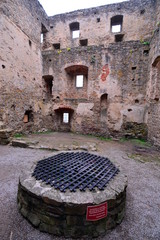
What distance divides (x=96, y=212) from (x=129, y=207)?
92 centimetres

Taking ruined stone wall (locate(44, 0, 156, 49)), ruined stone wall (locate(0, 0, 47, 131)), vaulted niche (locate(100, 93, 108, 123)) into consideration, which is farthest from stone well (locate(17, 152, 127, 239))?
ruined stone wall (locate(44, 0, 156, 49))

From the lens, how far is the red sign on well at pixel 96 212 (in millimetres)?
1570

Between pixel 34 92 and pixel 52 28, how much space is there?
726cm

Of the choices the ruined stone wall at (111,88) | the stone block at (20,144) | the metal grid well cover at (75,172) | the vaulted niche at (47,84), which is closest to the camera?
the metal grid well cover at (75,172)

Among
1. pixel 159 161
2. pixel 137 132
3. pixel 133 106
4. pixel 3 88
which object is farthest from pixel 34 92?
pixel 159 161

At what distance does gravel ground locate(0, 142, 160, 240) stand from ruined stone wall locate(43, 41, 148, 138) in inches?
147

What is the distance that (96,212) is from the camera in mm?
1595

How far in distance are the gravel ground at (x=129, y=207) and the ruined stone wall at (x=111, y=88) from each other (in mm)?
3737

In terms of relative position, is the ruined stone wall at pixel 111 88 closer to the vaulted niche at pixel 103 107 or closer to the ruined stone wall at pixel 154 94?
the vaulted niche at pixel 103 107

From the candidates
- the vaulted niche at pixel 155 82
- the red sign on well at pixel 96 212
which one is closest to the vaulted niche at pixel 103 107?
the vaulted niche at pixel 155 82

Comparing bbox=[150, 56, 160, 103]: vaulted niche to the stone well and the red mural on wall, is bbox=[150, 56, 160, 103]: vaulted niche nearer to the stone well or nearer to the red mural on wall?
the red mural on wall

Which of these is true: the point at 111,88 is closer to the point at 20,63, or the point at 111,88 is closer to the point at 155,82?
the point at 155,82

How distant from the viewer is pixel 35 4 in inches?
319

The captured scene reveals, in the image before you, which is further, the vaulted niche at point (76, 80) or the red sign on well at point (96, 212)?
the vaulted niche at point (76, 80)
